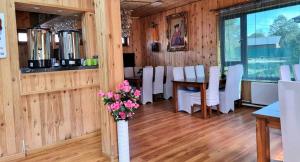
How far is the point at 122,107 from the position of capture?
7.92 ft

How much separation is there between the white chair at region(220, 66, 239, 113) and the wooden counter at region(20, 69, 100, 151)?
2.46 meters

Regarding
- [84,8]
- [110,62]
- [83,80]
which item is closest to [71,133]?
[83,80]

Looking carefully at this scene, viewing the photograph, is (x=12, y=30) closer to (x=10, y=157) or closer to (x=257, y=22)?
(x=10, y=157)

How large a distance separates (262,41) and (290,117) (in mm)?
4017

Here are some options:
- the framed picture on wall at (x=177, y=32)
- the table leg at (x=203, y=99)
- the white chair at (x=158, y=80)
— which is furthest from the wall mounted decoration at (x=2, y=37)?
the framed picture on wall at (x=177, y=32)

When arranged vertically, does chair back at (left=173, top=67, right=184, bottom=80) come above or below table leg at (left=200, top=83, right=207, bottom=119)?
above

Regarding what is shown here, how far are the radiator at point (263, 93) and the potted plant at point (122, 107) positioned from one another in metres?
3.31

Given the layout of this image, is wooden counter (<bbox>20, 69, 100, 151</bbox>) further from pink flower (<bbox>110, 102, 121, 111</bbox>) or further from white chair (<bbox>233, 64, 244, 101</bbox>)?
white chair (<bbox>233, 64, 244, 101</bbox>)

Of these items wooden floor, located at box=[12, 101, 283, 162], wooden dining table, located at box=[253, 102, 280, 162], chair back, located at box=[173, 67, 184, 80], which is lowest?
wooden floor, located at box=[12, 101, 283, 162]

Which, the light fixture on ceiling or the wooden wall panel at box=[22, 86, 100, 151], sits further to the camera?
the light fixture on ceiling

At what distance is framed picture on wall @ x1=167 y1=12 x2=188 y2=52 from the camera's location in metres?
6.51

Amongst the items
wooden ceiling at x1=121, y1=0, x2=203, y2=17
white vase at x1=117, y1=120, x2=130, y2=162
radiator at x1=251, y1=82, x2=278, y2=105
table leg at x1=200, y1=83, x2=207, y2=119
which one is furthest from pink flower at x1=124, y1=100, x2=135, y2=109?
wooden ceiling at x1=121, y1=0, x2=203, y2=17

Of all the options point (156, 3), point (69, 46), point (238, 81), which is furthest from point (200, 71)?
Answer: point (69, 46)

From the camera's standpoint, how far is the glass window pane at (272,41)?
174 inches
